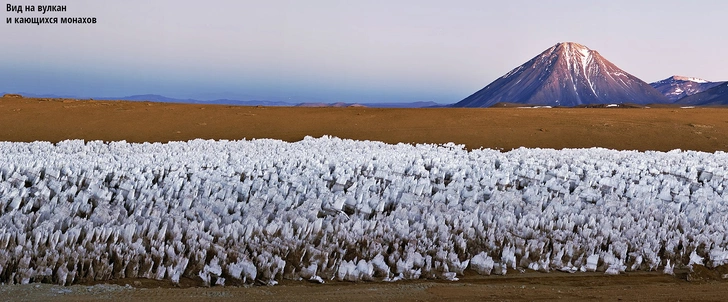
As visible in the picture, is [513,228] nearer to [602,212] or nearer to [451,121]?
[602,212]

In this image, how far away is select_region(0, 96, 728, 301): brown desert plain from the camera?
414cm

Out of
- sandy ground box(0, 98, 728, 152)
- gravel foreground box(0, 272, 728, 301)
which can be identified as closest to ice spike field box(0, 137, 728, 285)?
gravel foreground box(0, 272, 728, 301)

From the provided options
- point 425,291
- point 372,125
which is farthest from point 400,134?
point 425,291

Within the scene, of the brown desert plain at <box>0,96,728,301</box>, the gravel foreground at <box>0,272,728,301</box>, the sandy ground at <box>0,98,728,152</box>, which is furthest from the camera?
the sandy ground at <box>0,98,728,152</box>

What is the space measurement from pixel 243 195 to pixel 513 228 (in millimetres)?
3171

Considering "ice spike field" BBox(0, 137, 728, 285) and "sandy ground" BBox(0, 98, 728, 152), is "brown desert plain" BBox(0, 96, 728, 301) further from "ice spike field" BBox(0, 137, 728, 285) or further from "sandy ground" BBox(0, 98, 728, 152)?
"ice spike field" BBox(0, 137, 728, 285)

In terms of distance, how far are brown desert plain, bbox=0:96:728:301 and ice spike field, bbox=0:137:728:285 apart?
0.20m

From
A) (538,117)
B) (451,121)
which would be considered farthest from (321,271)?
(538,117)

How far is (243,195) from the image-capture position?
7.45 meters

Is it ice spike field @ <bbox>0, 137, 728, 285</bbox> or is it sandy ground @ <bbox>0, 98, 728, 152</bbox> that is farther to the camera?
sandy ground @ <bbox>0, 98, 728, 152</bbox>

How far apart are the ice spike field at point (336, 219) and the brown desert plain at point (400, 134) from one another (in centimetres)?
20

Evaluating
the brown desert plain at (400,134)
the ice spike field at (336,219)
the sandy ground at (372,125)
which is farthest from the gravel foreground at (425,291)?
the sandy ground at (372,125)

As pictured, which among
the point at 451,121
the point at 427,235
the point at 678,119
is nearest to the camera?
the point at 427,235

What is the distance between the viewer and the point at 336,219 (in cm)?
602
